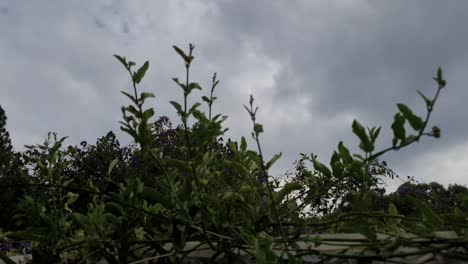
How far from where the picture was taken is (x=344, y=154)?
171cm

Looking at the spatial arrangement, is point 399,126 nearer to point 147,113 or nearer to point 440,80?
point 440,80

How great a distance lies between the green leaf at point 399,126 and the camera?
1477mm

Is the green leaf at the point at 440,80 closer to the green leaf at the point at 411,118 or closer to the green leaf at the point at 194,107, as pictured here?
the green leaf at the point at 411,118

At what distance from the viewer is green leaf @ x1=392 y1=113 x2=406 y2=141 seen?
1.48 metres

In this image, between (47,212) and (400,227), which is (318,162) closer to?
(400,227)

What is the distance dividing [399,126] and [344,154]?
27 cm

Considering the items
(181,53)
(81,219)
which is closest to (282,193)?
(181,53)

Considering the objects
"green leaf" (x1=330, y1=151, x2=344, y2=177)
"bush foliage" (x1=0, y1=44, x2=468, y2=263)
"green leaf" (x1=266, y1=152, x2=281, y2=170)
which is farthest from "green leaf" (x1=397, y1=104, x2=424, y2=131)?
"green leaf" (x1=266, y1=152, x2=281, y2=170)

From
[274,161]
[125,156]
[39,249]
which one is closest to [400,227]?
[274,161]

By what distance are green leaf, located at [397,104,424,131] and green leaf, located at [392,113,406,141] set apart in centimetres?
1

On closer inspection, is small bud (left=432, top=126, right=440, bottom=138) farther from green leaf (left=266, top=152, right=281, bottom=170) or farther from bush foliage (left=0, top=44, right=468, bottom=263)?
green leaf (left=266, top=152, right=281, bottom=170)

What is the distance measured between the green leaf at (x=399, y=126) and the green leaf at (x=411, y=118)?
0.05ft

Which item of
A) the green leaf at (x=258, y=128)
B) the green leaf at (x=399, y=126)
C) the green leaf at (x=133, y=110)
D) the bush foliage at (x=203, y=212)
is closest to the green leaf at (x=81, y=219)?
the bush foliage at (x=203, y=212)

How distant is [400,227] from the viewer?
1.82 meters
